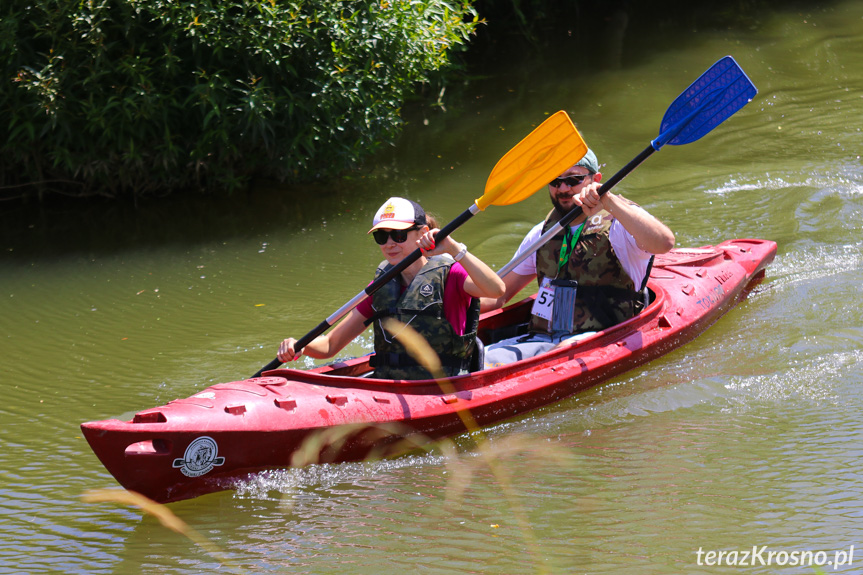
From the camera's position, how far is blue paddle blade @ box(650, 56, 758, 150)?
202 inches

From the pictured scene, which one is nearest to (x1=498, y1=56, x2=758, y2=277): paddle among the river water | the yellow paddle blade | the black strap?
the yellow paddle blade

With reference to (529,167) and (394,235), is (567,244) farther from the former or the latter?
(394,235)

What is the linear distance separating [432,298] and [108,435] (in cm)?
163

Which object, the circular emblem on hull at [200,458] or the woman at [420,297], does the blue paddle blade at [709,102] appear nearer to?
the woman at [420,297]

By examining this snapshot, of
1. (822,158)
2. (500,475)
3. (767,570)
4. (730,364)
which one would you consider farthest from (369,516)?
(822,158)

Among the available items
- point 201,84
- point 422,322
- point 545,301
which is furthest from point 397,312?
point 201,84

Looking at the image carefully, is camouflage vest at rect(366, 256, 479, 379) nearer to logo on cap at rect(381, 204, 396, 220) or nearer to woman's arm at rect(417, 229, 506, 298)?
woman's arm at rect(417, 229, 506, 298)

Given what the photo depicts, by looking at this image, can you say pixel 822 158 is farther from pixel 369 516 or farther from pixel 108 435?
pixel 108 435

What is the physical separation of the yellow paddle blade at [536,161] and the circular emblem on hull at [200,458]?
1.90 m

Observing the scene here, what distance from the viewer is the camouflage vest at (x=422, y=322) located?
439 cm

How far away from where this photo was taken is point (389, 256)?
14.5ft

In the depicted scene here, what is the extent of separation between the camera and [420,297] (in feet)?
14.4

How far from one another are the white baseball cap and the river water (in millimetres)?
1195

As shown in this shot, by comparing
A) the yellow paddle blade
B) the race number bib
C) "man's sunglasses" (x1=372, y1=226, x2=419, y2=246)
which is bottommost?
the race number bib
